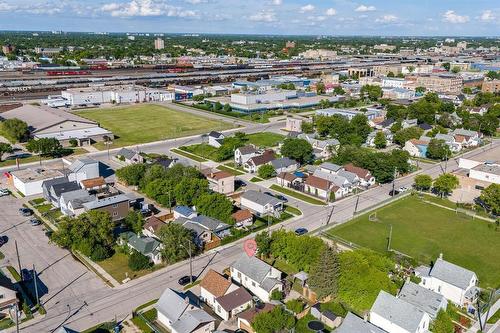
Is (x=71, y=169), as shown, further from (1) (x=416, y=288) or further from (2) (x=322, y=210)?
(1) (x=416, y=288)

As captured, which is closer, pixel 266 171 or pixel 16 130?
pixel 266 171

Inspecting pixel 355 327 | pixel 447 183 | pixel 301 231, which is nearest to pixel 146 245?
pixel 301 231

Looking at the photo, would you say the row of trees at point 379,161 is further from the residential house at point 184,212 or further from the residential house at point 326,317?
the residential house at point 326,317

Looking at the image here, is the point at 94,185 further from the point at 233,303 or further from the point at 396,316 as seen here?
the point at 396,316

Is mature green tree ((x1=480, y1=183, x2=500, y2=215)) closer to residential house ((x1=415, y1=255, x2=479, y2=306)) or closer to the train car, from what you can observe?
residential house ((x1=415, y1=255, x2=479, y2=306))

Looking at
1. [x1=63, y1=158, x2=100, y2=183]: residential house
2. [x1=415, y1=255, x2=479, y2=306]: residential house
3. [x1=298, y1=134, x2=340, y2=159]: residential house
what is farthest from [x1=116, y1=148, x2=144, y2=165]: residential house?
[x1=415, y1=255, x2=479, y2=306]: residential house
